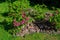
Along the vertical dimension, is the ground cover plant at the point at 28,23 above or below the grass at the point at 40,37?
above

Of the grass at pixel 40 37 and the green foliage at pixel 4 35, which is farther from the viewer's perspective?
the grass at pixel 40 37

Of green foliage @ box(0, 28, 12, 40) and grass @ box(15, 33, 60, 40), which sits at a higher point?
green foliage @ box(0, 28, 12, 40)

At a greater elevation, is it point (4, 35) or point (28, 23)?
point (28, 23)

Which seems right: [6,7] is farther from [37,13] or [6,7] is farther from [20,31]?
[20,31]

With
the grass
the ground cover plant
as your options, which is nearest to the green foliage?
the ground cover plant

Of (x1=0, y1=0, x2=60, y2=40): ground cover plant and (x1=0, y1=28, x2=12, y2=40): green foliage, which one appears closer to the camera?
(x1=0, y1=28, x2=12, y2=40): green foliage

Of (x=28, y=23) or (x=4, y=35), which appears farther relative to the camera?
(x=28, y=23)

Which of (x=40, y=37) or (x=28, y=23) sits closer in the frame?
(x=40, y=37)

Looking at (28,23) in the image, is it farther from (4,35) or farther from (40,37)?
(4,35)

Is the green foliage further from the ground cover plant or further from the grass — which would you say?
the grass

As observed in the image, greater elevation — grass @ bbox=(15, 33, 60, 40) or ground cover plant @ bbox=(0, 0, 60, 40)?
ground cover plant @ bbox=(0, 0, 60, 40)

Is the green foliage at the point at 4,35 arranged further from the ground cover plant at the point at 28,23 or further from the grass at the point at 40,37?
the grass at the point at 40,37

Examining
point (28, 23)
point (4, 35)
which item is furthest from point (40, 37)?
point (4, 35)

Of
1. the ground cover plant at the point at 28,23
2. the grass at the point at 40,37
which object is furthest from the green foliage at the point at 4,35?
the grass at the point at 40,37
